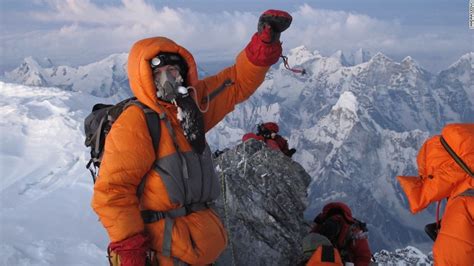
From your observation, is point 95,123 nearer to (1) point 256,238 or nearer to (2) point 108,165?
(2) point 108,165

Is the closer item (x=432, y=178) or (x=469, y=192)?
(x=469, y=192)

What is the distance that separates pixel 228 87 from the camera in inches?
220

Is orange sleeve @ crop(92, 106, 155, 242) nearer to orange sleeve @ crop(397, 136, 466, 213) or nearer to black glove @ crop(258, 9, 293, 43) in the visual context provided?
black glove @ crop(258, 9, 293, 43)

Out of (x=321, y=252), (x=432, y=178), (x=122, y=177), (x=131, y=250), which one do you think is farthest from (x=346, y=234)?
(x=122, y=177)

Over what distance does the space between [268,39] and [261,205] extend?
630cm

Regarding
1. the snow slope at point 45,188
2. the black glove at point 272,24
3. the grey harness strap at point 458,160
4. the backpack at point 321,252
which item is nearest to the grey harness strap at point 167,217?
the black glove at point 272,24

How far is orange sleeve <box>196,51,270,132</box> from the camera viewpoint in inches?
215

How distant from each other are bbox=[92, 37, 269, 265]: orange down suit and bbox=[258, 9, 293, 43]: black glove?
83 centimetres

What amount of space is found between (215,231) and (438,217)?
2.40 metres

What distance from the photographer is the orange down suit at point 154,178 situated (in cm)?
442

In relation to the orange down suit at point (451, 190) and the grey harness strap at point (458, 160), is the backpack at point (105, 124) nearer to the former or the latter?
the orange down suit at point (451, 190)

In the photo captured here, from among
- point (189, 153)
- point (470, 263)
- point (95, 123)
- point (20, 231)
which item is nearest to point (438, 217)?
point (470, 263)

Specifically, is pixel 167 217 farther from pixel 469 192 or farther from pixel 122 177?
pixel 469 192

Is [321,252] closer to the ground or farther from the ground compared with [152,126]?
closer to the ground
